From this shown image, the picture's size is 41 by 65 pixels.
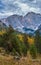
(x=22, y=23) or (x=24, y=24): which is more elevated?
(x=22, y=23)

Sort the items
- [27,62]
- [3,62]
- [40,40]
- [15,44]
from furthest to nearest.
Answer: [40,40] < [15,44] < [3,62] < [27,62]

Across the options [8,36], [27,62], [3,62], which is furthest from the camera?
[8,36]

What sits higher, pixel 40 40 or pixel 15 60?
pixel 40 40

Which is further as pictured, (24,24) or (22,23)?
(22,23)

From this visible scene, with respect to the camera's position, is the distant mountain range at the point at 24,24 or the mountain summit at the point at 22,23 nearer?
the distant mountain range at the point at 24,24

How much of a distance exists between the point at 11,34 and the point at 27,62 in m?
17.6

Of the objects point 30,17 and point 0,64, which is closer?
point 0,64

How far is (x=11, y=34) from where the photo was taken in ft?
71.2

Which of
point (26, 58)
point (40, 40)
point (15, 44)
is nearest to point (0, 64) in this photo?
point (26, 58)

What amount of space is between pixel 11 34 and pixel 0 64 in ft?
57.5

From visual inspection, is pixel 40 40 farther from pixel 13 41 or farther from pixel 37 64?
pixel 37 64

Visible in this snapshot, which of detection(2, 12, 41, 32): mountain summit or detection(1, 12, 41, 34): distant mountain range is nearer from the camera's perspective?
detection(1, 12, 41, 34): distant mountain range

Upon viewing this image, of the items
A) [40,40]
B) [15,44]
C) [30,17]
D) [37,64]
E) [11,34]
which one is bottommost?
[37,64]

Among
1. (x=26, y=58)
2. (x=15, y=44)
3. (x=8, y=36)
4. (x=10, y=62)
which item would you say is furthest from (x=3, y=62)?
(x=8, y=36)
